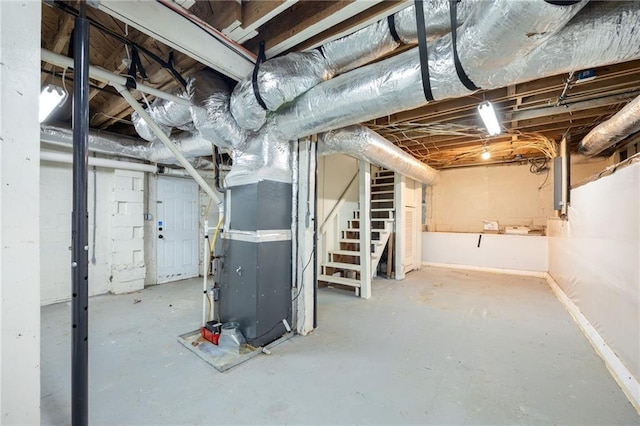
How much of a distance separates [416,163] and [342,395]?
3.86 m

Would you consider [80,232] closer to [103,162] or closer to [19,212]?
[19,212]

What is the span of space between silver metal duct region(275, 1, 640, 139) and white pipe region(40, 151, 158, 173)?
3.04 meters

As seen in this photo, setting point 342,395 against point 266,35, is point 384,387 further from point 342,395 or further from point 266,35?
point 266,35

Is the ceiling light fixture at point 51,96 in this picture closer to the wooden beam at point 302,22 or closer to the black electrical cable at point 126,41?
the black electrical cable at point 126,41

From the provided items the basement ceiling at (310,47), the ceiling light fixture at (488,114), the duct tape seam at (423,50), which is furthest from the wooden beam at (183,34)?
the ceiling light fixture at (488,114)

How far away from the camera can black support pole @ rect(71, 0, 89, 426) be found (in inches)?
52.1

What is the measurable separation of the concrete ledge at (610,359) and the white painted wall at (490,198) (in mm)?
3098

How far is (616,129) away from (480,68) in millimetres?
2609

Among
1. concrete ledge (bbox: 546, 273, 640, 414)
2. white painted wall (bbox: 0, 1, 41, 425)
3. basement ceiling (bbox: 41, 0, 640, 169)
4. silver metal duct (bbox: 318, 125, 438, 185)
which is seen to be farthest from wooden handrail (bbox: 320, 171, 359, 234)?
white painted wall (bbox: 0, 1, 41, 425)

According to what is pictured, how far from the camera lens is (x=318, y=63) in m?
2.04

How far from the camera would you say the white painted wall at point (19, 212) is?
1044mm

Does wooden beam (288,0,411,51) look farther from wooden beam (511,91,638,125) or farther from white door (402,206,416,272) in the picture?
white door (402,206,416,272)

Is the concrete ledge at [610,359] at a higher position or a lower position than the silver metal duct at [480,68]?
lower

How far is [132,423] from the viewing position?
155 cm
